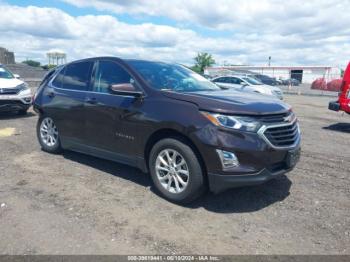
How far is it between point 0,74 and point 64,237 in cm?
944

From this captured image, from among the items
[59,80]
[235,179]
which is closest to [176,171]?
[235,179]

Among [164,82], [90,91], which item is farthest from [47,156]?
[164,82]

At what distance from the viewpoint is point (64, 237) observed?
346 centimetres

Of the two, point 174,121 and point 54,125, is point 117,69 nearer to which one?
point 174,121

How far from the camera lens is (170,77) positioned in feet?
16.4

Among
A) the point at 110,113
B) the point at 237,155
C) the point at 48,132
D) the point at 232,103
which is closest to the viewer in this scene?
the point at 237,155

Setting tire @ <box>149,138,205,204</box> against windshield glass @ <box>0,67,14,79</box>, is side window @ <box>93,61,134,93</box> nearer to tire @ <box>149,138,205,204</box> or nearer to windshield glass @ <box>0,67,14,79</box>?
tire @ <box>149,138,205,204</box>

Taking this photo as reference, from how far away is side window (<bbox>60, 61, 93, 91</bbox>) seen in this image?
551cm

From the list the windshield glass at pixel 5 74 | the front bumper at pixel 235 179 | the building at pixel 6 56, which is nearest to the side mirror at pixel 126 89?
the front bumper at pixel 235 179

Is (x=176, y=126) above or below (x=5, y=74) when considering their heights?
below

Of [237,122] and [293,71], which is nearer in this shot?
[237,122]

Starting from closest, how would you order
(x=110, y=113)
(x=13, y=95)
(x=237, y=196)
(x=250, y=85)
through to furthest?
(x=237, y=196) → (x=110, y=113) → (x=13, y=95) → (x=250, y=85)

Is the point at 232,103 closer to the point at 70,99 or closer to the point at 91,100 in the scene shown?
the point at 91,100

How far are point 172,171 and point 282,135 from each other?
1385 mm
